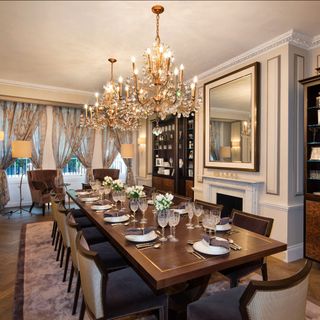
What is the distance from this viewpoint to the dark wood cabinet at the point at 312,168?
303 cm

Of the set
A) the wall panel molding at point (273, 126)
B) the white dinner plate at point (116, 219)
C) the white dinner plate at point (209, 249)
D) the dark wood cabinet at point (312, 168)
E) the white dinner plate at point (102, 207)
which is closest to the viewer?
the white dinner plate at point (209, 249)

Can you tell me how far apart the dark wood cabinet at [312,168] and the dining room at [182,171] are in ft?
0.05

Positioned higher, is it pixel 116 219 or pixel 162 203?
pixel 162 203

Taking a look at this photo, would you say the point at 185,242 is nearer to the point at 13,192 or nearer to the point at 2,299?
the point at 2,299

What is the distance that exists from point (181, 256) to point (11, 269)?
252 centimetres

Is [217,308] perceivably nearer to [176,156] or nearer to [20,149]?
[176,156]

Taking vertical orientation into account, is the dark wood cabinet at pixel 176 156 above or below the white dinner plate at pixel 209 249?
above

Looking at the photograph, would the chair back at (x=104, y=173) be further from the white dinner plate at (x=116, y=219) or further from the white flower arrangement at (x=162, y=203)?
the white flower arrangement at (x=162, y=203)

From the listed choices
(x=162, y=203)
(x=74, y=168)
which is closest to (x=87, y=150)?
(x=74, y=168)

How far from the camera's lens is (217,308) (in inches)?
57.8

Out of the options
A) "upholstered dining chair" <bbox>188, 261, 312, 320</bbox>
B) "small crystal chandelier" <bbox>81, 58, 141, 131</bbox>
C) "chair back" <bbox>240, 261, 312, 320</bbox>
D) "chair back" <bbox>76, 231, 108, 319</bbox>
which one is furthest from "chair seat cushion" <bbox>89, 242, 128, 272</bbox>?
"small crystal chandelier" <bbox>81, 58, 141, 131</bbox>

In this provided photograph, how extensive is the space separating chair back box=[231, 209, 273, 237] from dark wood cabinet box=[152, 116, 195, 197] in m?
3.06

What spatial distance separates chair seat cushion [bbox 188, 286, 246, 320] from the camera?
141 cm

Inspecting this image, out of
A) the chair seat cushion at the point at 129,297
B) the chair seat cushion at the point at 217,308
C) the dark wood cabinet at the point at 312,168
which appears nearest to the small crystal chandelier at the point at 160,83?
the dark wood cabinet at the point at 312,168
